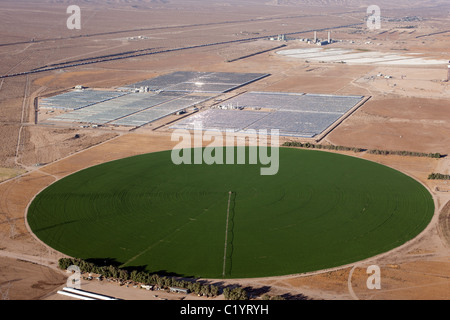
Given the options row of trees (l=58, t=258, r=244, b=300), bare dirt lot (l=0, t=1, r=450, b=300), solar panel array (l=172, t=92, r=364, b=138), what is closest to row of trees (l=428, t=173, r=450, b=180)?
bare dirt lot (l=0, t=1, r=450, b=300)

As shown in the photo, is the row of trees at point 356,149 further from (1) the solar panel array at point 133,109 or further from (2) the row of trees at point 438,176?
(1) the solar panel array at point 133,109

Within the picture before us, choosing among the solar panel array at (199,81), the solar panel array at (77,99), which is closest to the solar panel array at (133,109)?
the solar panel array at (77,99)

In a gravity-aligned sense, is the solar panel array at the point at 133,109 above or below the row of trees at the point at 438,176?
above

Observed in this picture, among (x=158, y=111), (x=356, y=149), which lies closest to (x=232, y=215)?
(x=356, y=149)

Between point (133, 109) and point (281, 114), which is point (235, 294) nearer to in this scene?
point (281, 114)

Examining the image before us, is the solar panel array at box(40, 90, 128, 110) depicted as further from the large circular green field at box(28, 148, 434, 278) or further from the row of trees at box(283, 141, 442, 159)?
the row of trees at box(283, 141, 442, 159)

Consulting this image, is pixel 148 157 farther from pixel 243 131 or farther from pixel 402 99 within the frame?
pixel 402 99
